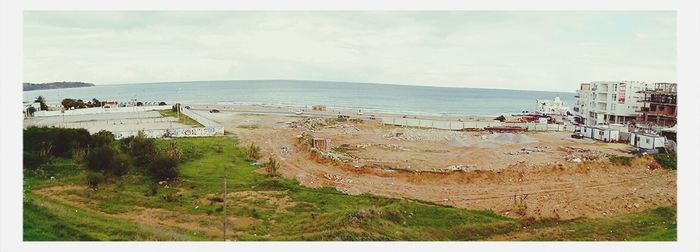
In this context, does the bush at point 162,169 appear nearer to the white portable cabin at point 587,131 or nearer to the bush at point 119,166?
the bush at point 119,166

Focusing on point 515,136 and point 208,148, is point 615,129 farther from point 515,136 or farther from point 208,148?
point 208,148

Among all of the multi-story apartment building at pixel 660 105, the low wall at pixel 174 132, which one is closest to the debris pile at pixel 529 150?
the multi-story apartment building at pixel 660 105

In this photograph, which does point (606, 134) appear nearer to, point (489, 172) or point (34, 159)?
point (489, 172)

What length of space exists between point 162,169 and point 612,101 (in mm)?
18347

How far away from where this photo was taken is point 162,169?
37.6 feet

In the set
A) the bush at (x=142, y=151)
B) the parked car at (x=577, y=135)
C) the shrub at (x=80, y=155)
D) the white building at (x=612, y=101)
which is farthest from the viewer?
the white building at (x=612, y=101)

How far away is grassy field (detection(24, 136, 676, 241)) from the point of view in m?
8.78

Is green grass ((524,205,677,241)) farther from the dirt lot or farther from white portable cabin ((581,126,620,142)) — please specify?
white portable cabin ((581,126,620,142))

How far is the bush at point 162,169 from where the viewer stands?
11414 mm

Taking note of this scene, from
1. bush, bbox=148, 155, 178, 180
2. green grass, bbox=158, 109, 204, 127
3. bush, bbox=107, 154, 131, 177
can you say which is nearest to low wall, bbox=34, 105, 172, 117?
green grass, bbox=158, 109, 204, 127

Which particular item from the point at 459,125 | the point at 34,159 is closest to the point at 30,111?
the point at 34,159

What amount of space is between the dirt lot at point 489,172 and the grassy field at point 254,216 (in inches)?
23.1

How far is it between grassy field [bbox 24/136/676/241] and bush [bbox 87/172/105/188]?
129 mm
